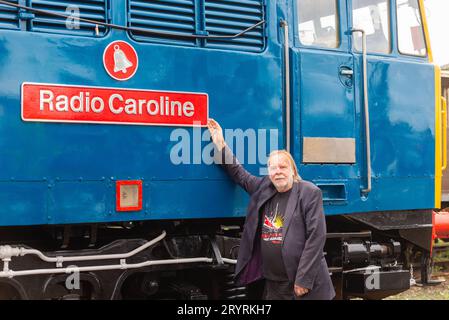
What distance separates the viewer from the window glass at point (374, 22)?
613 centimetres

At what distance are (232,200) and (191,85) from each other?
3.14 ft

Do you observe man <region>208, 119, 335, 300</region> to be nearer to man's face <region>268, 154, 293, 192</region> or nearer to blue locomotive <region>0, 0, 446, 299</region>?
man's face <region>268, 154, 293, 192</region>

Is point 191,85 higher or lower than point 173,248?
higher

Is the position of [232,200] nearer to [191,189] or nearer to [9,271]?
[191,189]

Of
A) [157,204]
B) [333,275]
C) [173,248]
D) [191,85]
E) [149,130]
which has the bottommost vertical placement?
[333,275]

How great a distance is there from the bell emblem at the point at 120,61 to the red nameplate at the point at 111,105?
0.53ft

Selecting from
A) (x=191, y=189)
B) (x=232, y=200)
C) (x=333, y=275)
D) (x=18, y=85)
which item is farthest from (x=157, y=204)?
(x=333, y=275)

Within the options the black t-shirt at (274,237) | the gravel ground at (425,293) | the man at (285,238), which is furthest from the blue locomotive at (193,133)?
the gravel ground at (425,293)

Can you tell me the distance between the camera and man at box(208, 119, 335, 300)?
14.7 feet

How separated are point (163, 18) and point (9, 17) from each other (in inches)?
44.9

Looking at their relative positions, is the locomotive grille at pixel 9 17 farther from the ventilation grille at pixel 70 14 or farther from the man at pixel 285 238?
the man at pixel 285 238

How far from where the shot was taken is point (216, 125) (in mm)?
5148

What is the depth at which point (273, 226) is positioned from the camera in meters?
4.67

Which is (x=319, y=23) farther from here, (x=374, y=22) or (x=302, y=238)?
(x=302, y=238)
